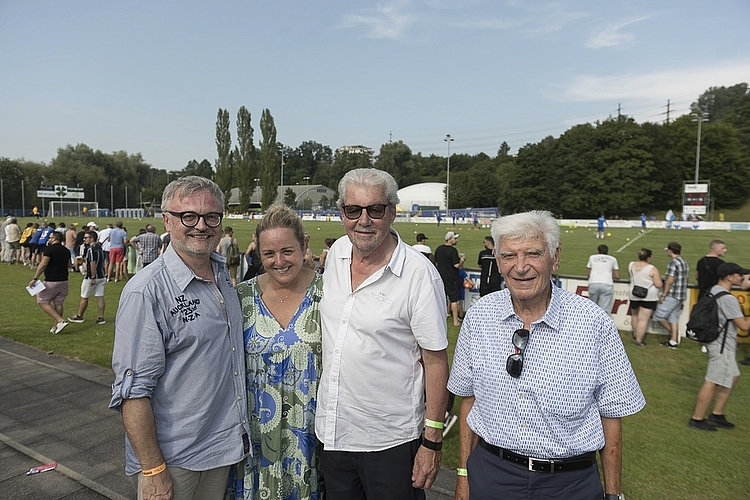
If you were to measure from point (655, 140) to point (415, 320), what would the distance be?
255 ft

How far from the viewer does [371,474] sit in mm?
2439

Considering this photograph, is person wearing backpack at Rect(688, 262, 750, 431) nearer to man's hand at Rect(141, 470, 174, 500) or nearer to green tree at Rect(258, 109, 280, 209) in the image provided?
man's hand at Rect(141, 470, 174, 500)

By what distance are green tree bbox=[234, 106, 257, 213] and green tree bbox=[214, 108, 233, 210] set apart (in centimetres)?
148

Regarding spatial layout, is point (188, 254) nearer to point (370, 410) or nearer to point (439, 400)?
point (370, 410)

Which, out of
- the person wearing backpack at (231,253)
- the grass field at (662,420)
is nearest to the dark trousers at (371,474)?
the grass field at (662,420)

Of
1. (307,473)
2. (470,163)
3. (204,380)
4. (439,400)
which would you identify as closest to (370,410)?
(439,400)

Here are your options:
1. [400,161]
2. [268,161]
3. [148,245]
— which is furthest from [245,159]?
[148,245]

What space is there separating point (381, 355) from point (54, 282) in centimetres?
955

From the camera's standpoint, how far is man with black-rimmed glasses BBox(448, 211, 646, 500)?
2.13 m

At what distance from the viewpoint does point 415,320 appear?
2.39 meters

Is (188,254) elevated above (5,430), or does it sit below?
above

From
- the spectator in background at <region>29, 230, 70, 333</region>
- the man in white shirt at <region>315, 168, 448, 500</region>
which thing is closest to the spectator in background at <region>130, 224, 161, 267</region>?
the spectator in background at <region>29, 230, 70, 333</region>

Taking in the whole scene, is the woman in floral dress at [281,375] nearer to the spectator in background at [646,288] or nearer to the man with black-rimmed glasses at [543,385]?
the man with black-rimmed glasses at [543,385]

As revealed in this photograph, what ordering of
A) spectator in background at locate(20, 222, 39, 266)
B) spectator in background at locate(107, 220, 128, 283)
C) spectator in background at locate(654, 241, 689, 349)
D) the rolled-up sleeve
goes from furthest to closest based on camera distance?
spectator in background at locate(20, 222, 39, 266)
spectator in background at locate(107, 220, 128, 283)
spectator in background at locate(654, 241, 689, 349)
the rolled-up sleeve
